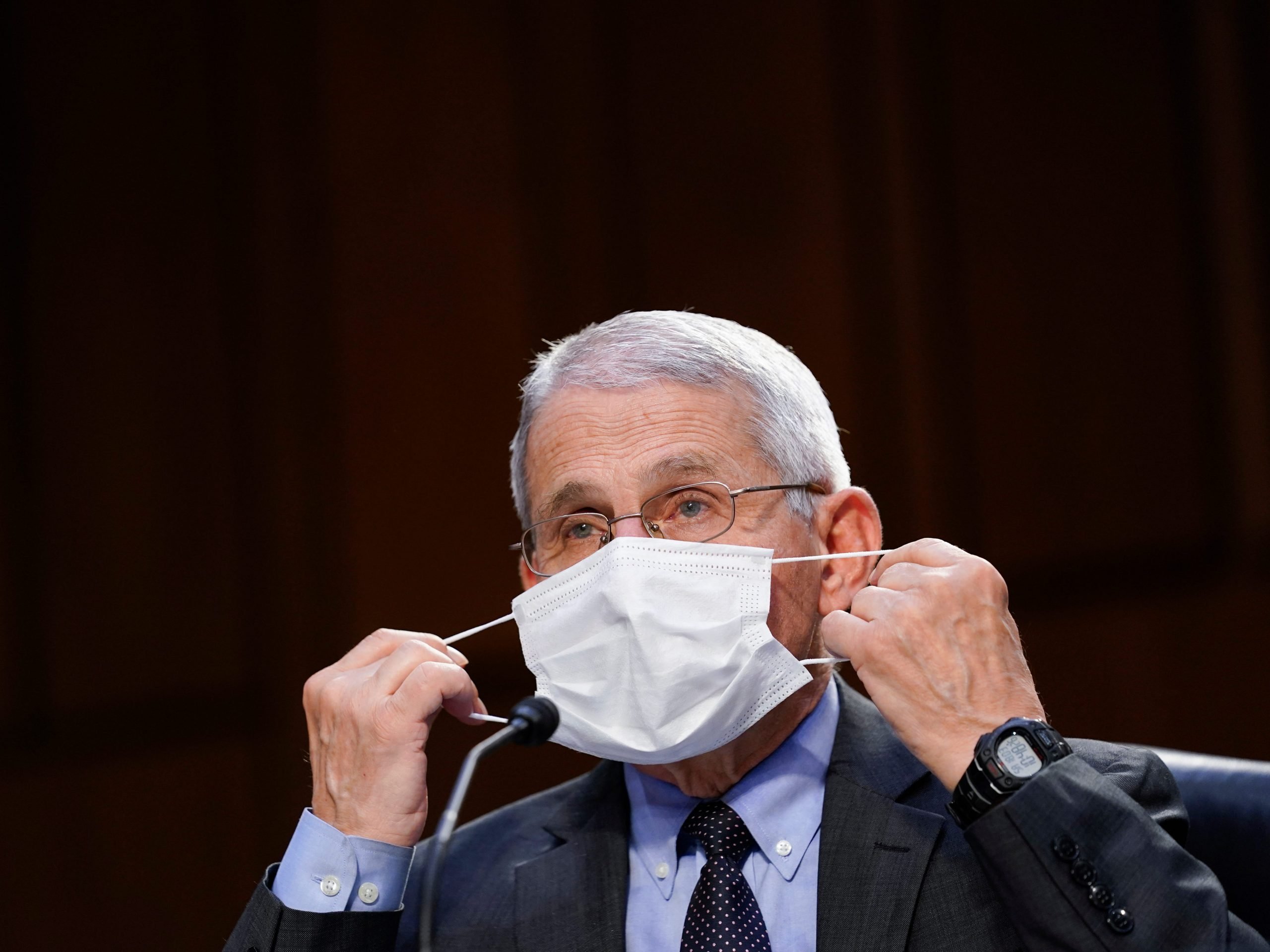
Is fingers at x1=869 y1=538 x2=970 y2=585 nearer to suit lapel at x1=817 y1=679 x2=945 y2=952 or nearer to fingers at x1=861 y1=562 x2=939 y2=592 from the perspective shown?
fingers at x1=861 y1=562 x2=939 y2=592

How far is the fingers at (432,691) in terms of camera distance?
5.21 ft

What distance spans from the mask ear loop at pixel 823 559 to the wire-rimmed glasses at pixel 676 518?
99mm

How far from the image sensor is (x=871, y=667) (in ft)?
4.75

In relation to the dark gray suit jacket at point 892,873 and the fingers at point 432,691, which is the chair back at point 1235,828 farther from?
the fingers at point 432,691

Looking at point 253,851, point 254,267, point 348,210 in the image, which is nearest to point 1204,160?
point 348,210

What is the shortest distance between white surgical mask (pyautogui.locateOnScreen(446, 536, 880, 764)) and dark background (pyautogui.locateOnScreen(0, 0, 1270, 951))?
1039 mm

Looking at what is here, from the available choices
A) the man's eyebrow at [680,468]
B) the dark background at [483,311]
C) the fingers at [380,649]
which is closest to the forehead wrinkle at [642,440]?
the man's eyebrow at [680,468]

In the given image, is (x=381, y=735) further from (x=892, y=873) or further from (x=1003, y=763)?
(x=1003, y=763)

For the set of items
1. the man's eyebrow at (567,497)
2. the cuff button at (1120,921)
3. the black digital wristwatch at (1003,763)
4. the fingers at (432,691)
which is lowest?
the cuff button at (1120,921)

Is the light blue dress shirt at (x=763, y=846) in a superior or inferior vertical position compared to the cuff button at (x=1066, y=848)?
inferior

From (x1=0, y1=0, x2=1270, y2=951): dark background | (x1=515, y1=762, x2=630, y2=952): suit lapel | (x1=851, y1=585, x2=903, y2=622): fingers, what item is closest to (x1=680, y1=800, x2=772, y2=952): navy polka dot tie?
(x1=515, y1=762, x2=630, y2=952): suit lapel

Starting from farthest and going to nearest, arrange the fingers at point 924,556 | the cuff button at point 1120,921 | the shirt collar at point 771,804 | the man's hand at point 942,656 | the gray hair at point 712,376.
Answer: the gray hair at point 712,376 < the shirt collar at point 771,804 < the fingers at point 924,556 < the man's hand at point 942,656 < the cuff button at point 1120,921

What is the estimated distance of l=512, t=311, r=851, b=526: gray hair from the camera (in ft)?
5.69

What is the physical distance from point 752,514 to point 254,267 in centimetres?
152
